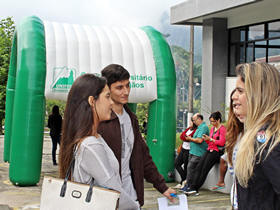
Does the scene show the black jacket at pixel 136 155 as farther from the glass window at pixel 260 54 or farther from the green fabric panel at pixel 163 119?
the glass window at pixel 260 54

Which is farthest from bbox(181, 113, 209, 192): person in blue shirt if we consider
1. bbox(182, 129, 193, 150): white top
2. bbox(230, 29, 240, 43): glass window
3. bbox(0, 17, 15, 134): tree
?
bbox(0, 17, 15, 134): tree

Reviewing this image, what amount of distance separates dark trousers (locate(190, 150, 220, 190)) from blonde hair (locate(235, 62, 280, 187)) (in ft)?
22.2

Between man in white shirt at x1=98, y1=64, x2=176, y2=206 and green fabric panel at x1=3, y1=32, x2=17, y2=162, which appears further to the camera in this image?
green fabric panel at x1=3, y1=32, x2=17, y2=162

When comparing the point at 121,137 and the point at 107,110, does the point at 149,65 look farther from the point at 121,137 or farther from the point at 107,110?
the point at 107,110

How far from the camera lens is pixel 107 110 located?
9.96 feet

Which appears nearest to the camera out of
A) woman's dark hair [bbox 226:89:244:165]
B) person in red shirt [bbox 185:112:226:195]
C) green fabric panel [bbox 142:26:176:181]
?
woman's dark hair [bbox 226:89:244:165]

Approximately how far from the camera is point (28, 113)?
939 centimetres

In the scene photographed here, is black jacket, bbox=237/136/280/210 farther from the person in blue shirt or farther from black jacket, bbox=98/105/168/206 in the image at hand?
the person in blue shirt

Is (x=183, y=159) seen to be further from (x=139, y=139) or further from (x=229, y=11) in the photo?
(x=229, y=11)

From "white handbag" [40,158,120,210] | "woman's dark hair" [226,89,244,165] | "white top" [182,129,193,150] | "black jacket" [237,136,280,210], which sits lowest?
"white top" [182,129,193,150]

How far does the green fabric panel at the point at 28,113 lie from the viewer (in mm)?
9383

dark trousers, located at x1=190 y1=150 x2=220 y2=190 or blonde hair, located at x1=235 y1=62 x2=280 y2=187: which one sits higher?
blonde hair, located at x1=235 y1=62 x2=280 y2=187

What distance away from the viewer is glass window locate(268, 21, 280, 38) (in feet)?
53.1

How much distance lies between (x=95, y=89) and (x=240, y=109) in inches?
34.1
